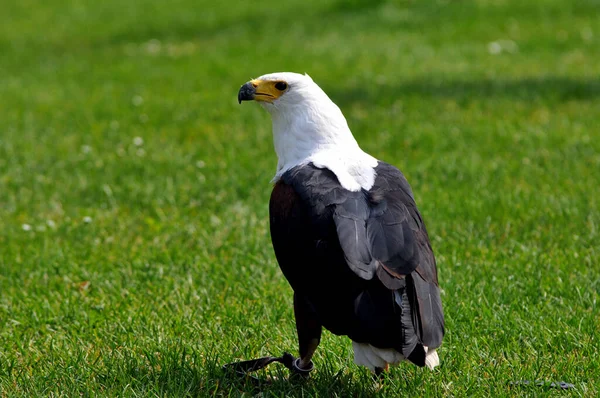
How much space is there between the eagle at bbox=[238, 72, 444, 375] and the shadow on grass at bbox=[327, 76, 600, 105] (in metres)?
4.54

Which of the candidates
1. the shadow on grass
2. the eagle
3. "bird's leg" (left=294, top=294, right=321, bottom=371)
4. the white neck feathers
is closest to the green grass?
the shadow on grass

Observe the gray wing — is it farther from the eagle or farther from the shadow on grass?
the shadow on grass

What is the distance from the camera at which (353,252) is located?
3.29 m

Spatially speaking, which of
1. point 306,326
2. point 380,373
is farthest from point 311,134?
point 380,373

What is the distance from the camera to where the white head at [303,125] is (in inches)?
154

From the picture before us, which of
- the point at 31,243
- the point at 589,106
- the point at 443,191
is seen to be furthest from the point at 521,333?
the point at 589,106

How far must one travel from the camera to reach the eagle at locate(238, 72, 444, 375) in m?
3.23

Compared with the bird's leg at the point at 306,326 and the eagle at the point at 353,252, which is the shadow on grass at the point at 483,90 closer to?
the eagle at the point at 353,252

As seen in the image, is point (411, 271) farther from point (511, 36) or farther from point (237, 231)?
point (511, 36)

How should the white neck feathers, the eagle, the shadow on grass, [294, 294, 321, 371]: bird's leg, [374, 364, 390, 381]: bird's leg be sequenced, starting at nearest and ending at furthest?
the eagle, [294, 294, 321, 371]: bird's leg, [374, 364, 390, 381]: bird's leg, the white neck feathers, the shadow on grass

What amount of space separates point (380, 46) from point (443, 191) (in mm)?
4868

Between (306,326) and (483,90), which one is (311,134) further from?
(483,90)

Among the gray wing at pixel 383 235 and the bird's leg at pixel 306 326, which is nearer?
the gray wing at pixel 383 235

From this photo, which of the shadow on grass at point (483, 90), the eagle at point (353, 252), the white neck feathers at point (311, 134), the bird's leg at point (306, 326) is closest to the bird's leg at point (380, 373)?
the eagle at point (353, 252)
